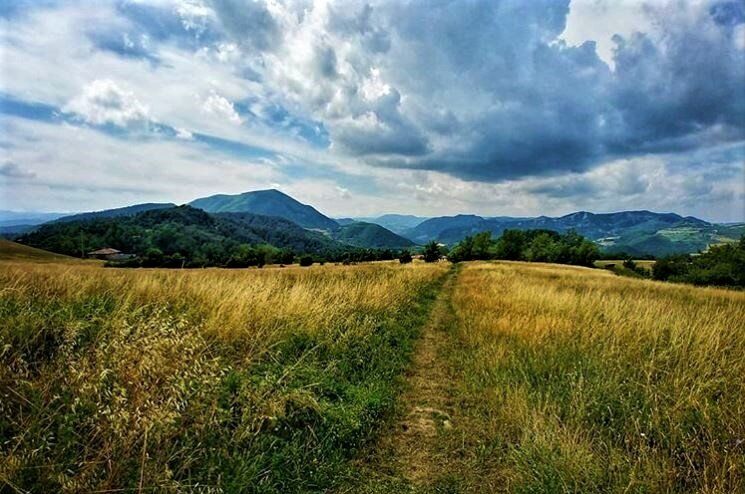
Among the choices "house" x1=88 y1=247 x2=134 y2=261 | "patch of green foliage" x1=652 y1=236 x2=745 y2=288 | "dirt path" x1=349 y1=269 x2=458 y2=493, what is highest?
"dirt path" x1=349 y1=269 x2=458 y2=493

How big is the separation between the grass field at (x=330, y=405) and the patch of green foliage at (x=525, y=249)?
88.8 m

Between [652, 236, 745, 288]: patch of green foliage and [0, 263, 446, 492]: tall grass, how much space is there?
90.9 meters

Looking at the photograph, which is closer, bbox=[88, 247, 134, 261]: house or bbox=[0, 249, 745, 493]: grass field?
bbox=[0, 249, 745, 493]: grass field

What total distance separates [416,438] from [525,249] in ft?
390

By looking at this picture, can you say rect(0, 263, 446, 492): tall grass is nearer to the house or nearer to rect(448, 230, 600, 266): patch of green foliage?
rect(448, 230, 600, 266): patch of green foliage

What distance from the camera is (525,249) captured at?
375 feet

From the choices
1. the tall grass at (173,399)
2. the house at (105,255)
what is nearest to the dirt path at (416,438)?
the tall grass at (173,399)

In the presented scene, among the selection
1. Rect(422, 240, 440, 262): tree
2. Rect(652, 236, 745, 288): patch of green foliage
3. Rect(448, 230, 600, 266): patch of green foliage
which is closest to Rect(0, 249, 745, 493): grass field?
Rect(422, 240, 440, 262): tree

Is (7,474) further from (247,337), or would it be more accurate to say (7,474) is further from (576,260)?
(576,260)

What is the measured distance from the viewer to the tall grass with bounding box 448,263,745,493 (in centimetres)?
363

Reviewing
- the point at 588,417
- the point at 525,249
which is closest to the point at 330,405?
the point at 588,417

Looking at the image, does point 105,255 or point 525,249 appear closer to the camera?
point 525,249

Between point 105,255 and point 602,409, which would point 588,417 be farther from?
point 105,255

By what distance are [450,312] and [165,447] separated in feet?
39.6
